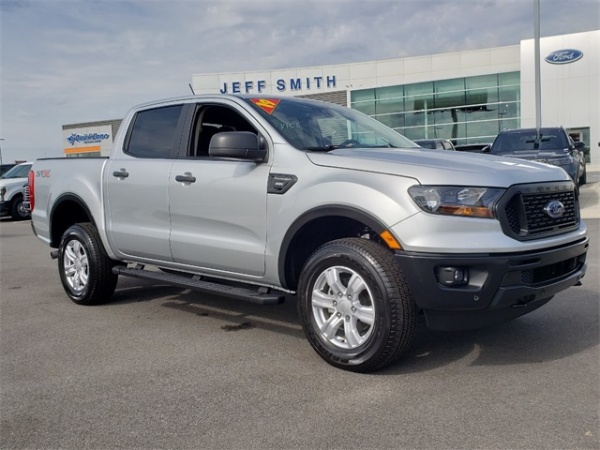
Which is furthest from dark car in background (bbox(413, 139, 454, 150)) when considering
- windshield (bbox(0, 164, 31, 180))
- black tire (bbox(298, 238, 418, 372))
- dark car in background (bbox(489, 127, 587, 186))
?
black tire (bbox(298, 238, 418, 372))

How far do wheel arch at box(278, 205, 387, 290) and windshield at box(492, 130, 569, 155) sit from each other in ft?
33.3

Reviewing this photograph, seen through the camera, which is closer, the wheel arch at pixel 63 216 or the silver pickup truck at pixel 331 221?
the silver pickup truck at pixel 331 221

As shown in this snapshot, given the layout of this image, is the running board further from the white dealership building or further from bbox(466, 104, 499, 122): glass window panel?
bbox(466, 104, 499, 122): glass window panel

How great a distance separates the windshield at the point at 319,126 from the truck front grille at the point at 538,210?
1.41m

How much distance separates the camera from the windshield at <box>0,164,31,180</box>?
62.8 ft

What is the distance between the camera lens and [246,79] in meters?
47.2

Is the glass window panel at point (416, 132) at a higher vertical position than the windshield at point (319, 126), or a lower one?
higher

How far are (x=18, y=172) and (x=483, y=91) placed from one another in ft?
95.1

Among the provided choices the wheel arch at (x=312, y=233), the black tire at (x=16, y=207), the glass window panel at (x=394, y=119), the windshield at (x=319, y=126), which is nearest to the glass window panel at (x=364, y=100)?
the glass window panel at (x=394, y=119)

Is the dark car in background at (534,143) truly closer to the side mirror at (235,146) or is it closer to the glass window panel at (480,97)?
the side mirror at (235,146)

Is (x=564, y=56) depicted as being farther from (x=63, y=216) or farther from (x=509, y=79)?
(x=63, y=216)

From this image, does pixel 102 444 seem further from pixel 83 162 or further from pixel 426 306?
pixel 83 162

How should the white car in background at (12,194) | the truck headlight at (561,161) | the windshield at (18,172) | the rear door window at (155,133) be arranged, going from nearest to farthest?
the rear door window at (155,133)
the truck headlight at (561,161)
the white car in background at (12,194)
the windshield at (18,172)

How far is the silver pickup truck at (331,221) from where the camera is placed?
3.67 m
